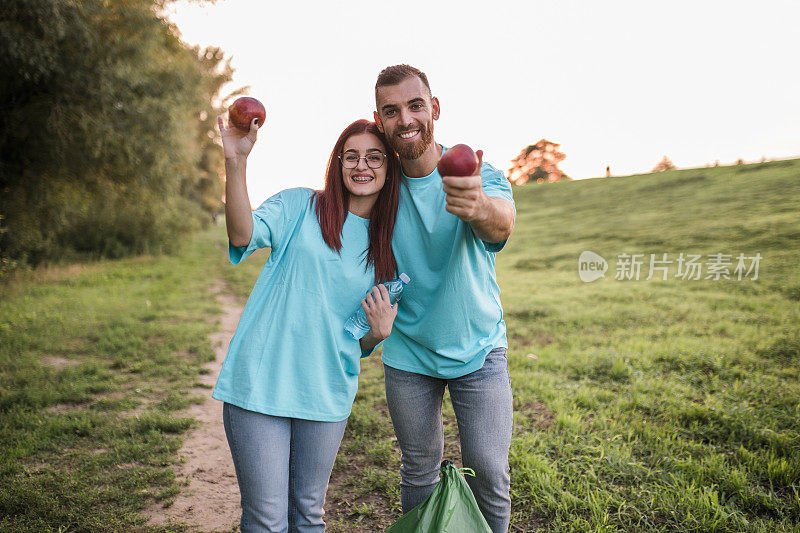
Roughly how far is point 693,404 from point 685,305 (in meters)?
4.66

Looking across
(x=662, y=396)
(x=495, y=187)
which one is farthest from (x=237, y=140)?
(x=662, y=396)

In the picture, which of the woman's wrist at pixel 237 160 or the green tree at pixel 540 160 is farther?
the green tree at pixel 540 160

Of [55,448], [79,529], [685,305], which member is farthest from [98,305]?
[685,305]

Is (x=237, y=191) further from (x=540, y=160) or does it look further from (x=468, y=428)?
(x=540, y=160)

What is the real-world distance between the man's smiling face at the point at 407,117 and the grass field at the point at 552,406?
2.58 metres

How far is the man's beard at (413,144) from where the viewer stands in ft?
7.48

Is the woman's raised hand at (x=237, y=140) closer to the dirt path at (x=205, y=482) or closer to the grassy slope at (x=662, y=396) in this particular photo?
the dirt path at (x=205, y=482)

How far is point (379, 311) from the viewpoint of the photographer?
2064mm

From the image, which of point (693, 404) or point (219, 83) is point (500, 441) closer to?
point (693, 404)

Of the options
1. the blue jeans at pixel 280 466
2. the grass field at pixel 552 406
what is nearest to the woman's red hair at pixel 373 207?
the blue jeans at pixel 280 466

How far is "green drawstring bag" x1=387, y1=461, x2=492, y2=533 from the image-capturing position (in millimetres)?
1862

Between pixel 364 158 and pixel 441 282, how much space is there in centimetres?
67

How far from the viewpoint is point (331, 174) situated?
2.25 metres

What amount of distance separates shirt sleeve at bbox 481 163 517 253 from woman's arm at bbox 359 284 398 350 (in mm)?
534
